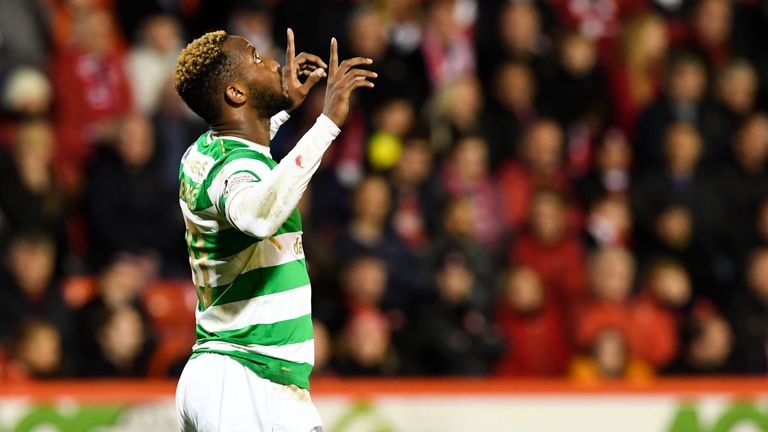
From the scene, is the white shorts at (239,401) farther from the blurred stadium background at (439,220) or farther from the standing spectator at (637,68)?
the standing spectator at (637,68)

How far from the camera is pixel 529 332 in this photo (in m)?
8.70

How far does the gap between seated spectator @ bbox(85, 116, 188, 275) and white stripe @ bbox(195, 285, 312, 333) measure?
167 inches

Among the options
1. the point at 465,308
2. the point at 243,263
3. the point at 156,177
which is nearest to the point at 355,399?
the point at 465,308

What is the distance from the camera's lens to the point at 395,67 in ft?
32.1

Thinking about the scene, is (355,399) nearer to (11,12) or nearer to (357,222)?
(357,222)

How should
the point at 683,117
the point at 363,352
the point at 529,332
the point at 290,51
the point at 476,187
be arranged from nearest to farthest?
the point at 290,51 → the point at 363,352 → the point at 529,332 → the point at 476,187 → the point at 683,117

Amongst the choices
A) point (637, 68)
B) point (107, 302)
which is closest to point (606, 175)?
point (637, 68)

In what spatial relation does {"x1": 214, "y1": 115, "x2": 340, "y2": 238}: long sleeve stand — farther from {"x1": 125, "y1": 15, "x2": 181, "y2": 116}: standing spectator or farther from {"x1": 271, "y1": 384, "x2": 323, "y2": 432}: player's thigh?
{"x1": 125, "y1": 15, "x2": 181, "y2": 116}: standing spectator

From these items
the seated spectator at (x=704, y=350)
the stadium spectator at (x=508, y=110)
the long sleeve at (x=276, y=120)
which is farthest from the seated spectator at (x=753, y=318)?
the long sleeve at (x=276, y=120)

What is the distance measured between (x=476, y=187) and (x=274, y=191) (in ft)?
18.4

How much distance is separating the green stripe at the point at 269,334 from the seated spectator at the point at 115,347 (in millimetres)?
3387

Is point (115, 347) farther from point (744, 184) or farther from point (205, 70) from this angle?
point (744, 184)

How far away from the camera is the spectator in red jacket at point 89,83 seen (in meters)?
9.05

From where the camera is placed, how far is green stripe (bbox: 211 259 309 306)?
4.32 metres
